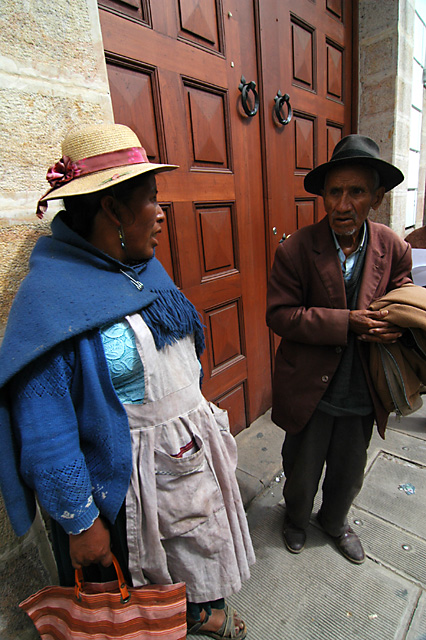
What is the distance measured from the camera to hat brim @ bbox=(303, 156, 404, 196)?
148cm

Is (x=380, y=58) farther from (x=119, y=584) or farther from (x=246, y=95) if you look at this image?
(x=119, y=584)

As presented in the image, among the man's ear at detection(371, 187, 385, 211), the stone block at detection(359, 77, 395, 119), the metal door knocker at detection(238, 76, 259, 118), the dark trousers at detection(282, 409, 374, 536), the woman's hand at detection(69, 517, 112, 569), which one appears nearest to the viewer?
the woman's hand at detection(69, 517, 112, 569)

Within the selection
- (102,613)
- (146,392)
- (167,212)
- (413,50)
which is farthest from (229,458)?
(413,50)

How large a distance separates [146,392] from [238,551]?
30.2 inches

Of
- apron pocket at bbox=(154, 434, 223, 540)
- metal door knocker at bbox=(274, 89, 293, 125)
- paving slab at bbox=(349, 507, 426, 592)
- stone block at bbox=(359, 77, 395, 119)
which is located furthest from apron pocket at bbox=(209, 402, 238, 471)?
stone block at bbox=(359, 77, 395, 119)

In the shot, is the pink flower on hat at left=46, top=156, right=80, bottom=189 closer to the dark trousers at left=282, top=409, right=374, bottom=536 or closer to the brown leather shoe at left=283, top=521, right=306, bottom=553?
the dark trousers at left=282, top=409, right=374, bottom=536

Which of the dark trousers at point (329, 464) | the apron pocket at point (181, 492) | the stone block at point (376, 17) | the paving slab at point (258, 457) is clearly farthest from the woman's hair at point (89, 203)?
the stone block at point (376, 17)

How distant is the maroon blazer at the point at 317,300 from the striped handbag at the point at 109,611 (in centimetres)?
91

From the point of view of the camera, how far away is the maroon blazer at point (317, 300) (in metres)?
1.56

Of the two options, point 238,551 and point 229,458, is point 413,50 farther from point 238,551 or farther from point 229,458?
→ point 238,551

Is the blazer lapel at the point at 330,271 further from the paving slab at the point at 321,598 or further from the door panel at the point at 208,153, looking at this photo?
the paving slab at the point at 321,598

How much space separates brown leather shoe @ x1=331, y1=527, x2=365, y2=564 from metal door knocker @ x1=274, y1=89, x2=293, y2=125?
2798 mm

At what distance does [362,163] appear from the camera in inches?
59.1

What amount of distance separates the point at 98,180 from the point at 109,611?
1306mm
